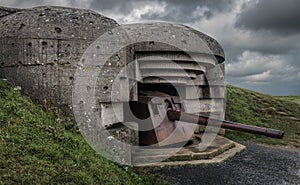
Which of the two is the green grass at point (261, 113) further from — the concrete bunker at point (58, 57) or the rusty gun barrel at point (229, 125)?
the concrete bunker at point (58, 57)

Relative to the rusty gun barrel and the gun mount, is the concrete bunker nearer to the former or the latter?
the gun mount

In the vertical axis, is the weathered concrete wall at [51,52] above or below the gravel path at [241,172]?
above

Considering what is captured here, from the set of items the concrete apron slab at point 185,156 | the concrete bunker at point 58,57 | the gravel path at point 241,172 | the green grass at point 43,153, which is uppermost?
the concrete bunker at point 58,57

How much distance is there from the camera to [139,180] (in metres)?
3.47

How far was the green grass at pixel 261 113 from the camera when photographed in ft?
27.9

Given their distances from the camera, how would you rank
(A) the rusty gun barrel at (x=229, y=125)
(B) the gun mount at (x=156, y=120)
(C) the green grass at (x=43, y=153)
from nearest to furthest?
(C) the green grass at (x=43, y=153), (A) the rusty gun barrel at (x=229, y=125), (B) the gun mount at (x=156, y=120)

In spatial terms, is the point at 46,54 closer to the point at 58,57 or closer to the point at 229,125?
the point at 58,57

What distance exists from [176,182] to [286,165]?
88.8 inches

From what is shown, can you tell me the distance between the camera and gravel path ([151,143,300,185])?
3.96 meters

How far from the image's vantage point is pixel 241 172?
14.4ft

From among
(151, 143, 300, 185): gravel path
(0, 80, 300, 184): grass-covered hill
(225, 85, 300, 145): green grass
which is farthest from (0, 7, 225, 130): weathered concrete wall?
(225, 85, 300, 145): green grass

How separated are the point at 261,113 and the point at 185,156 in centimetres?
656

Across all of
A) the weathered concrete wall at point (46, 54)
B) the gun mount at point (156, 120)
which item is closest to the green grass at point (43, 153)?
the weathered concrete wall at point (46, 54)

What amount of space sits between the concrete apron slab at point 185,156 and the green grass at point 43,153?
656 mm
